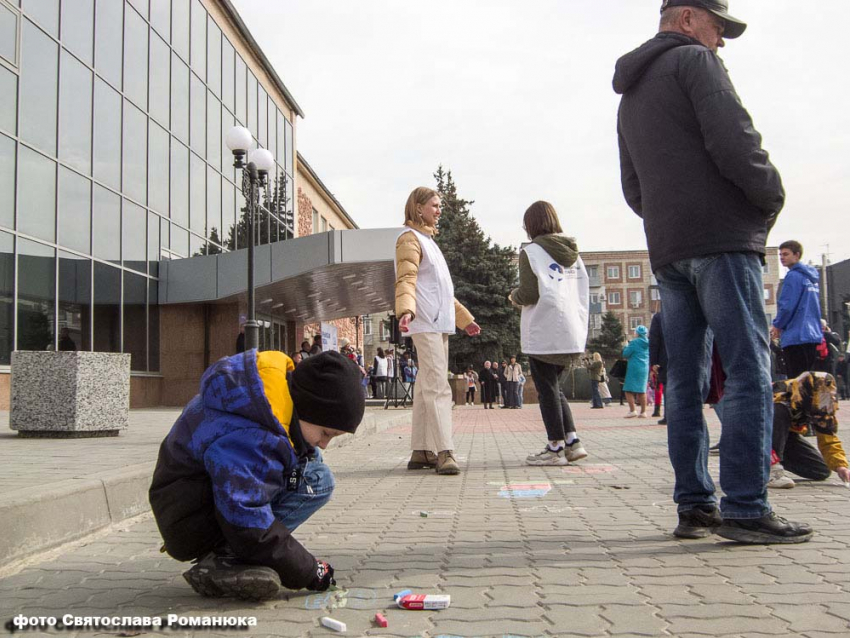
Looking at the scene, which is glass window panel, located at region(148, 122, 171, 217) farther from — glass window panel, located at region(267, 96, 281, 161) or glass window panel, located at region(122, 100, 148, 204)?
glass window panel, located at region(267, 96, 281, 161)

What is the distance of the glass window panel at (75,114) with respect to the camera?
685 inches

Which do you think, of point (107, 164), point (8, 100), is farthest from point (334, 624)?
point (107, 164)

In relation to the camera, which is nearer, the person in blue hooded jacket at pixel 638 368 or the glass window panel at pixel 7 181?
the glass window panel at pixel 7 181

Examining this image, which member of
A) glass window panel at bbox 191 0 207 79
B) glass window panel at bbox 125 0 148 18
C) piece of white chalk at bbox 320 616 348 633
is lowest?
piece of white chalk at bbox 320 616 348 633

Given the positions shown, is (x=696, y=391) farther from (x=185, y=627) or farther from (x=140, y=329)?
(x=140, y=329)

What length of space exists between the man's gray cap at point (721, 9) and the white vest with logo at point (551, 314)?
3228mm

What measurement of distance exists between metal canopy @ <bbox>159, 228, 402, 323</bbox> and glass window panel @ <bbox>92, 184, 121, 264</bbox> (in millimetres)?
2640

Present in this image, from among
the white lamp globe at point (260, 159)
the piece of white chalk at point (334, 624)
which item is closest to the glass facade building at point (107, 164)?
the white lamp globe at point (260, 159)

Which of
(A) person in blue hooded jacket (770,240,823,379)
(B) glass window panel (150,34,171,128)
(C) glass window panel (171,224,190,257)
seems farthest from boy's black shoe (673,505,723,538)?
(C) glass window panel (171,224,190,257)

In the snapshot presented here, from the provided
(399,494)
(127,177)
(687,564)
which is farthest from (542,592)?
(127,177)

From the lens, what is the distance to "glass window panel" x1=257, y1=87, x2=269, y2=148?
1260 inches

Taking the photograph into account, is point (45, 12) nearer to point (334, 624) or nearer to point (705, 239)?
point (705, 239)

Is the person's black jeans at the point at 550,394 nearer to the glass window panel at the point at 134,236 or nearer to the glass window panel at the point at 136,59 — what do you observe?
the glass window panel at the point at 134,236

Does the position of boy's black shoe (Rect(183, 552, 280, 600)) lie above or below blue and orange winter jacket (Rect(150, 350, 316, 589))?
below
